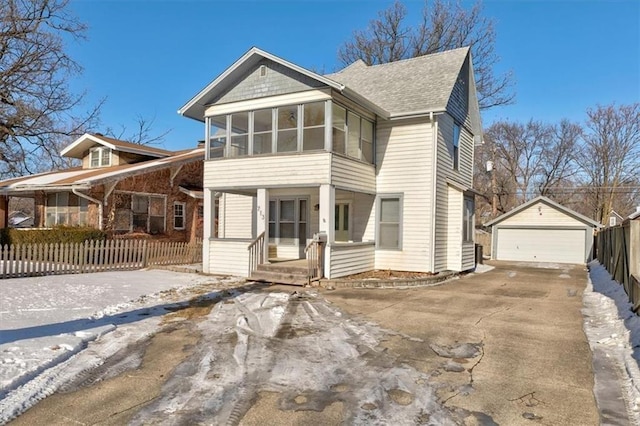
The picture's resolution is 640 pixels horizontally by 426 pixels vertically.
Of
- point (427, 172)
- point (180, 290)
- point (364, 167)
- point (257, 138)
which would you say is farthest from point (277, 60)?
point (180, 290)

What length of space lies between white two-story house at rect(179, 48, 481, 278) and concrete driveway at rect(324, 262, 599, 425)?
8.41ft

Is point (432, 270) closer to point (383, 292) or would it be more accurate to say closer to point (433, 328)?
point (383, 292)

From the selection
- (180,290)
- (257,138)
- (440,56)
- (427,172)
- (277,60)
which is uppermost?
(440,56)

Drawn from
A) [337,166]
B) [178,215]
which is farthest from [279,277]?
[178,215]

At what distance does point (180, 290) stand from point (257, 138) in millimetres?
5724

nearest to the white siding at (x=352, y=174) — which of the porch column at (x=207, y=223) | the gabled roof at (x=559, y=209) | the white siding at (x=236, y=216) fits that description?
the porch column at (x=207, y=223)

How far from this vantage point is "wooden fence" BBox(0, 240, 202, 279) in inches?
473

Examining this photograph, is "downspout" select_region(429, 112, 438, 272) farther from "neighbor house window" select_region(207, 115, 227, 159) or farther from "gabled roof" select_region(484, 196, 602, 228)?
"gabled roof" select_region(484, 196, 602, 228)

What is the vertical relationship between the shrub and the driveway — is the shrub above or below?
above

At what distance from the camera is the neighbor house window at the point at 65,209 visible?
61.1ft

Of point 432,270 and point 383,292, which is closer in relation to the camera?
point 383,292

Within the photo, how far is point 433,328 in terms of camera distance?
22.7 feet

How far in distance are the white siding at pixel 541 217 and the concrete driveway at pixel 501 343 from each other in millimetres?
13089

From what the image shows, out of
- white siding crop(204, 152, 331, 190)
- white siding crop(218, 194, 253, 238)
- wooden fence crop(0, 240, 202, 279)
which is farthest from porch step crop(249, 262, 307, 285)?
wooden fence crop(0, 240, 202, 279)
